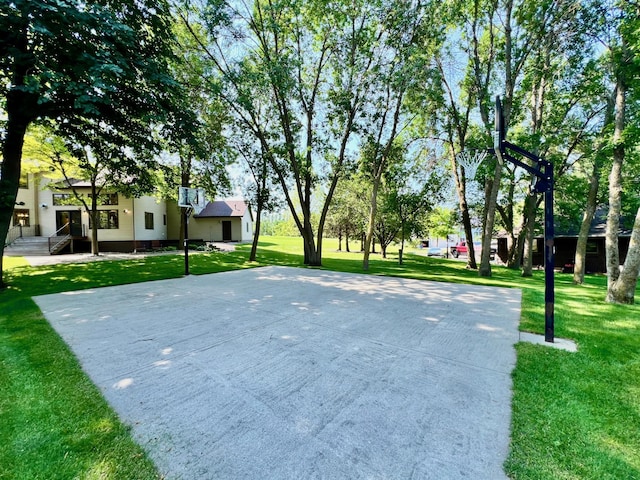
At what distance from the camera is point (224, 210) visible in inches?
1049

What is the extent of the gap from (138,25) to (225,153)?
6570mm

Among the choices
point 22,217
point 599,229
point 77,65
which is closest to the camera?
point 77,65

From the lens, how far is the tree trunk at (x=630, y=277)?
575 centimetres

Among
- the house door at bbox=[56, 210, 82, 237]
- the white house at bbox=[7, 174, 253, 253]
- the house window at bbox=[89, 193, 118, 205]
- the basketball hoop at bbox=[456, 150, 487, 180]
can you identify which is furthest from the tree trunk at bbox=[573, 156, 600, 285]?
the house door at bbox=[56, 210, 82, 237]

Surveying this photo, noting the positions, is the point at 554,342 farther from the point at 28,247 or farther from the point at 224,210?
the point at 224,210

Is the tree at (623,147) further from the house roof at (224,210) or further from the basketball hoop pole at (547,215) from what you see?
the house roof at (224,210)

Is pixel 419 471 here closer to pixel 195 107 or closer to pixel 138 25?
pixel 138 25

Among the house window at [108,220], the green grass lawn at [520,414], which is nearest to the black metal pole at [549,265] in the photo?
the green grass lawn at [520,414]

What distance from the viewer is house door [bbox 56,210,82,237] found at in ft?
59.8

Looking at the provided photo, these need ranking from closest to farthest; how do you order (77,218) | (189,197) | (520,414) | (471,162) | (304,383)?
1. (520,414)
2. (304,383)
3. (471,162)
4. (189,197)
5. (77,218)

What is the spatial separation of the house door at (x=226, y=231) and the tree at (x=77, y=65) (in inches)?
703

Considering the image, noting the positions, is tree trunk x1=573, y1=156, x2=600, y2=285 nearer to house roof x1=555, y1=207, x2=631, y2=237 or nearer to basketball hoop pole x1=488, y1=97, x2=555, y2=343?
basketball hoop pole x1=488, y1=97, x2=555, y2=343

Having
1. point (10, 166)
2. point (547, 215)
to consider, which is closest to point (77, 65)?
point (10, 166)

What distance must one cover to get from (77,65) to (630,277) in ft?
42.6
